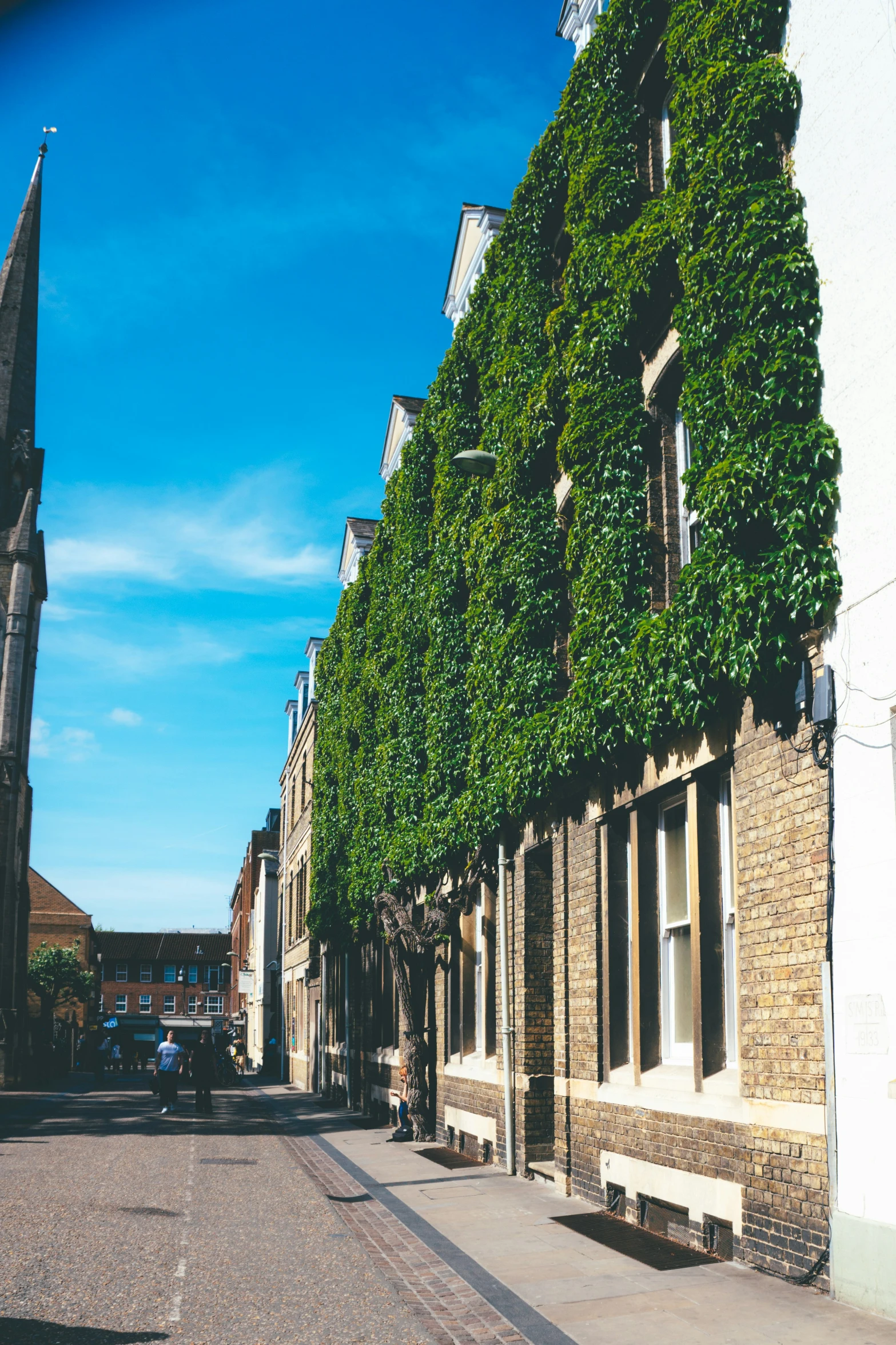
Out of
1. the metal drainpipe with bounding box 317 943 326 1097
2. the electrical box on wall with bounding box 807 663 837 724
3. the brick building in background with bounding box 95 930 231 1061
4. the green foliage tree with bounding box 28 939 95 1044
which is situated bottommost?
the brick building in background with bounding box 95 930 231 1061

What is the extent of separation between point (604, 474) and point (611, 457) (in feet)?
0.61

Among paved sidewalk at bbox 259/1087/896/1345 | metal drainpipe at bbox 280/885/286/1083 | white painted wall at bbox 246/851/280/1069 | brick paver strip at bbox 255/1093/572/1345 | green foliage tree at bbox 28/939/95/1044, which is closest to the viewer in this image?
paved sidewalk at bbox 259/1087/896/1345

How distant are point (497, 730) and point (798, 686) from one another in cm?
745

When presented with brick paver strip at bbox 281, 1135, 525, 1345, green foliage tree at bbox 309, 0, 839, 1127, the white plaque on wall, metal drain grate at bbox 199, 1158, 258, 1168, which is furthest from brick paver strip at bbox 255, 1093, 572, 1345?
green foliage tree at bbox 309, 0, 839, 1127

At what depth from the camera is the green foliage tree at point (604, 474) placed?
29.2ft

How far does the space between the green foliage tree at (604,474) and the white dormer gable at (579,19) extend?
1.28 m

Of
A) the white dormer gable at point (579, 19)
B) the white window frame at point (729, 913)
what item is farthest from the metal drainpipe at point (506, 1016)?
the white dormer gable at point (579, 19)

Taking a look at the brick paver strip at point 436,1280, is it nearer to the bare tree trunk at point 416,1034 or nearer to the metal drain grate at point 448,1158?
the metal drain grate at point 448,1158

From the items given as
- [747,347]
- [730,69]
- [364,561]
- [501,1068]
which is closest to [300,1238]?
[501,1068]

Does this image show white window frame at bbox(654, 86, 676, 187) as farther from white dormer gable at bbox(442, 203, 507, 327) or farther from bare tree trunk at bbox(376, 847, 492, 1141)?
bare tree trunk at bbox(376, 847, 492, 1141)

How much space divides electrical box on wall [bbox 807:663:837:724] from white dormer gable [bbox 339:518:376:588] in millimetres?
24338

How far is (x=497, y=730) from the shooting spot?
51.4 feet

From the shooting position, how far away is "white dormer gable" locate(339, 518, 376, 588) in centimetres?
3278

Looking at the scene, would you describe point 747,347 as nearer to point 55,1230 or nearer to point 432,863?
point 55,1230
